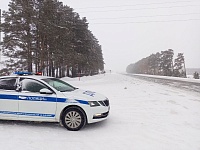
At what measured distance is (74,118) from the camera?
5.64 m

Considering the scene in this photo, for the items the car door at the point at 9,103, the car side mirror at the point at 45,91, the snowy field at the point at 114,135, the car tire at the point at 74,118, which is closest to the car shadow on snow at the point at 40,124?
the snowy field at the point at 114,135

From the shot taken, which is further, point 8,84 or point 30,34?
point 30,34

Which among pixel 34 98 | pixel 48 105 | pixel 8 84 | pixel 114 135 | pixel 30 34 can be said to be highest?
pixel 30 34

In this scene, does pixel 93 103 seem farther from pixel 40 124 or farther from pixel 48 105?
pixel 40 124

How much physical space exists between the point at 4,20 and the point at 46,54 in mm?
7807

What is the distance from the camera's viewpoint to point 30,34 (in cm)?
2680

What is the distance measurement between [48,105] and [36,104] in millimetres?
368

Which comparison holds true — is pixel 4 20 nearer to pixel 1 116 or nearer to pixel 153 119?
pixel 1 116

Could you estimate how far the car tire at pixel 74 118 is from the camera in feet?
18.4

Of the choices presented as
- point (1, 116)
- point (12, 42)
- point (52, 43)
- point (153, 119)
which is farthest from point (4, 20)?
point (153, 119)

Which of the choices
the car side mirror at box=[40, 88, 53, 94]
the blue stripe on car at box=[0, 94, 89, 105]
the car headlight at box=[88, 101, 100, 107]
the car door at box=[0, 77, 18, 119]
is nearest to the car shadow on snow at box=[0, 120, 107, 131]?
the car door at box=[0, 77, 18, 119]

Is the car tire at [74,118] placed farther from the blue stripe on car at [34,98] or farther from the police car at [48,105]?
the blue stripe on car at [34,98]

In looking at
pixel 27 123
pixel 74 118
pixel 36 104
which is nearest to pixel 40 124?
pixel 27 123

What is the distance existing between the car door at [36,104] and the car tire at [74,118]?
0.42 metres
